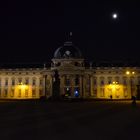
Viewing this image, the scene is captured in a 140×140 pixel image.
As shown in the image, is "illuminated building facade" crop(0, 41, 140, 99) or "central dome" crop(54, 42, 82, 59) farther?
"central dome" crop(54, 42, 82, 59)

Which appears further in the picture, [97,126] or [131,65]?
[131,65]

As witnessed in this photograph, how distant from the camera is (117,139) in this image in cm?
1530

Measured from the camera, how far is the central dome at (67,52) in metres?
120

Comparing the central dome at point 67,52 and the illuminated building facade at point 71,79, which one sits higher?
the central dome at point 67,52

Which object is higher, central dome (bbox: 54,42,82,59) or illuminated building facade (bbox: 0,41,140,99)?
central dome (bbox: 54,42,82,59)

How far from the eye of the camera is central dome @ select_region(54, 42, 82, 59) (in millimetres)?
119700

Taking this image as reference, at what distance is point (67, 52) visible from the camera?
394ft

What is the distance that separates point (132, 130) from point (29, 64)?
110430 millimetres

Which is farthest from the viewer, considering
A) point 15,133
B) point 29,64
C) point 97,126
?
point 29,64

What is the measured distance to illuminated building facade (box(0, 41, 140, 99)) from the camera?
11769 centimetres

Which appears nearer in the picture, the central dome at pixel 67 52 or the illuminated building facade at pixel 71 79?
the illuminated building facade at pixel 71 79

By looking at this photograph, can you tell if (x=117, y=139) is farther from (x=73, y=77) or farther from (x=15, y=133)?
(x=73, y=77)

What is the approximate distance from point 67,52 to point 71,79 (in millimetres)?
9589

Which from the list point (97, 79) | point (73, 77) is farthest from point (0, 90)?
point (97, 79)
